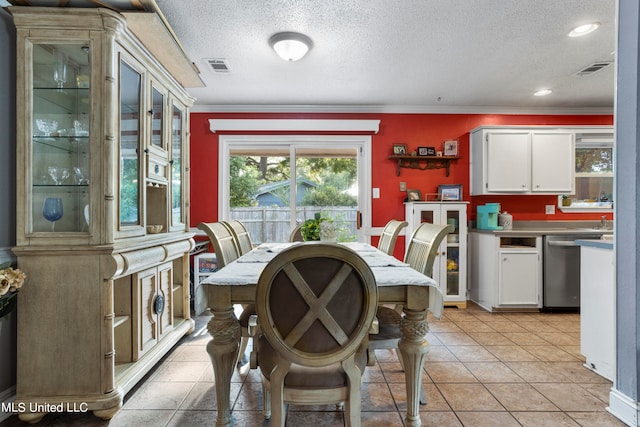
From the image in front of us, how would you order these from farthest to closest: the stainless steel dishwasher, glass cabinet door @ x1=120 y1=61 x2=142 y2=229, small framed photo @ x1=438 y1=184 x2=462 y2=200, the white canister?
1. small framed photo @ x1=438 y1=184 x2=462 y2=200
2. the white canister
3. the stainless steel dishwasher
4. glass cabinet door @ x1=120 y1=61 x2=142 y2=229

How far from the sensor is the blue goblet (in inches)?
70.8

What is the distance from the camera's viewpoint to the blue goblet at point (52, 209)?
180 centimetres

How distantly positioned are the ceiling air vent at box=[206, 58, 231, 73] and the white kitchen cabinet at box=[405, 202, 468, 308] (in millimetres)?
2468

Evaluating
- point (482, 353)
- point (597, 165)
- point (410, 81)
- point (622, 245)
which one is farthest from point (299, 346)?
point (597, 165)

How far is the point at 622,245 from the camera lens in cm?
183

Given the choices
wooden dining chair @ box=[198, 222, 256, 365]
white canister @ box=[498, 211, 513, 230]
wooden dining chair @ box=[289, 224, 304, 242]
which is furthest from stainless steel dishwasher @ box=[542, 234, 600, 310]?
wooden dining chair @ box=[198, 222, 256, 365]

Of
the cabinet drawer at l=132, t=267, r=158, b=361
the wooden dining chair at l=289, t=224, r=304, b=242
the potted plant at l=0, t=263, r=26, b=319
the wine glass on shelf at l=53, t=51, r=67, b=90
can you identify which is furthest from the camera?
the wooden dining chair at l=289, t=224, r=304, b=242

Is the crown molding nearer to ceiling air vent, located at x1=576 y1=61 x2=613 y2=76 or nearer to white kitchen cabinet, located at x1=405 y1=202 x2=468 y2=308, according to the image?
ceiling air vent, located at x1=576 y1=61 x2=613 y2=76

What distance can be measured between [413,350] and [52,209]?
1.97 meters

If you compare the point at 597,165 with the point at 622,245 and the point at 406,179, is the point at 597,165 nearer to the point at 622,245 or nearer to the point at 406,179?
the point at 406,179

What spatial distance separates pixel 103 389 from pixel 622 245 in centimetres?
284

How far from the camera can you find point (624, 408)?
1.77 meters

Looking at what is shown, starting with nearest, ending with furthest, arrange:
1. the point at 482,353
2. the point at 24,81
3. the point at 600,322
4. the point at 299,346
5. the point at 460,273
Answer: the point at 299,346 → the point at 24,81 → the point at 600,322 → the point at 482,353 → the point at 460,273

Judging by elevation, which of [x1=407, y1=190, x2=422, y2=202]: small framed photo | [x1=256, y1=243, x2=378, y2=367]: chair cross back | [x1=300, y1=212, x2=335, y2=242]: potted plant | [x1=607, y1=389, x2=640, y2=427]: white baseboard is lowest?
[x1=607, y1=389, x2=640, y2=427]: white baseboard
